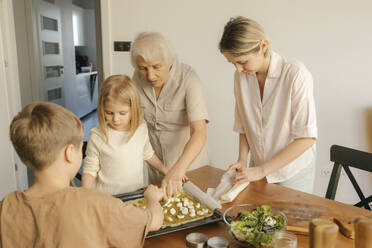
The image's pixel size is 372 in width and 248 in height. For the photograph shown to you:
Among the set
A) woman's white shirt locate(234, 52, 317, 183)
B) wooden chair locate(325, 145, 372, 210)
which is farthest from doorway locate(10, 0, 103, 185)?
wooden chair locate(325, 145, 372, 210)

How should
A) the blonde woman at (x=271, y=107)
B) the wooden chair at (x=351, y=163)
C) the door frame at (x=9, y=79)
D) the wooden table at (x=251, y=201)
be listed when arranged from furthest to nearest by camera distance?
the door frame at (x=9, y=79) < the wooden chair at (x=351, y=163) < the blonde woman at (x=271, y=107) < the wooden table at (x=251, y=201)

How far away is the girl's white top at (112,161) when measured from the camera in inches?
59.2

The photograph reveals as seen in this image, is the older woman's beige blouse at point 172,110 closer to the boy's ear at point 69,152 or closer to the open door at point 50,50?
the boy's ear at point 69,152

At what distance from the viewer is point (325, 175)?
2840mm

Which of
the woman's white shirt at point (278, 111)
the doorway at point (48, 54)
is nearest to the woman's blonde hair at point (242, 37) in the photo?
the woman's white shirt at point (278, 111)

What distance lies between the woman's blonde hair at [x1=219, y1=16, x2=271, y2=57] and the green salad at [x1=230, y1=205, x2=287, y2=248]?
644 mm

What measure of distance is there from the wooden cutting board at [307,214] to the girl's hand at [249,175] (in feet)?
0.63

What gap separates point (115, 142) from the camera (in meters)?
1.53

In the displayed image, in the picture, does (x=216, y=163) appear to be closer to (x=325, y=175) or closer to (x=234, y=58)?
(x=325, y=175)

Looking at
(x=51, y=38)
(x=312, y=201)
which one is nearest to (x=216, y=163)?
(x=312, y=201)

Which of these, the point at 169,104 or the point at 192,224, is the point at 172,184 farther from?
the point at 169,104

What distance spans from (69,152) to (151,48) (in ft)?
2.41

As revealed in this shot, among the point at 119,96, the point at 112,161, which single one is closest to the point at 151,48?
the point at 119,96

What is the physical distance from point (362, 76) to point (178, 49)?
1.50 metres
